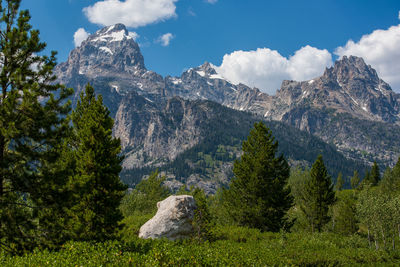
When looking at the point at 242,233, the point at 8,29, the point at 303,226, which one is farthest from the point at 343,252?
the point at 303,226

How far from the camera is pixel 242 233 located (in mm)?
24484

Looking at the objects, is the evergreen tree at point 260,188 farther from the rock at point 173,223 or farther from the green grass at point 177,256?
the rock at point 173,223

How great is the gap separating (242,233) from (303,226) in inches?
1179

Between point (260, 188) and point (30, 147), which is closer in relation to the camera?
point (30, 147)

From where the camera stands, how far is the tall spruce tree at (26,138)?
12914 mm

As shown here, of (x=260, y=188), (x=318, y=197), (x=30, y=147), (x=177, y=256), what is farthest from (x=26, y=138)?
(x=318, y=197)

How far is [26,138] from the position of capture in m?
13.6

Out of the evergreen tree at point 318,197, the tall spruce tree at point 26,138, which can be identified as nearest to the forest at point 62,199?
the tall spruce tree at point 26,138

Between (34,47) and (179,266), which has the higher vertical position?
(34,47)

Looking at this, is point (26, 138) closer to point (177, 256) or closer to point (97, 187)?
point (97, 187)

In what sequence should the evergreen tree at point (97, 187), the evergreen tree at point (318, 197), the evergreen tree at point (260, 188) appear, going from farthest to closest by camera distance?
the evergreen tree at point (318, 197)
the evergreen tree at point (260, 188)
the evergreen tree at point (97, 187)

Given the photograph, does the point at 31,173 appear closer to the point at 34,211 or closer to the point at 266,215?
the point at 34,211

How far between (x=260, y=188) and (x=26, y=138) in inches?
1042

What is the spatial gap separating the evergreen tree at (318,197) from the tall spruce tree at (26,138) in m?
39.8
